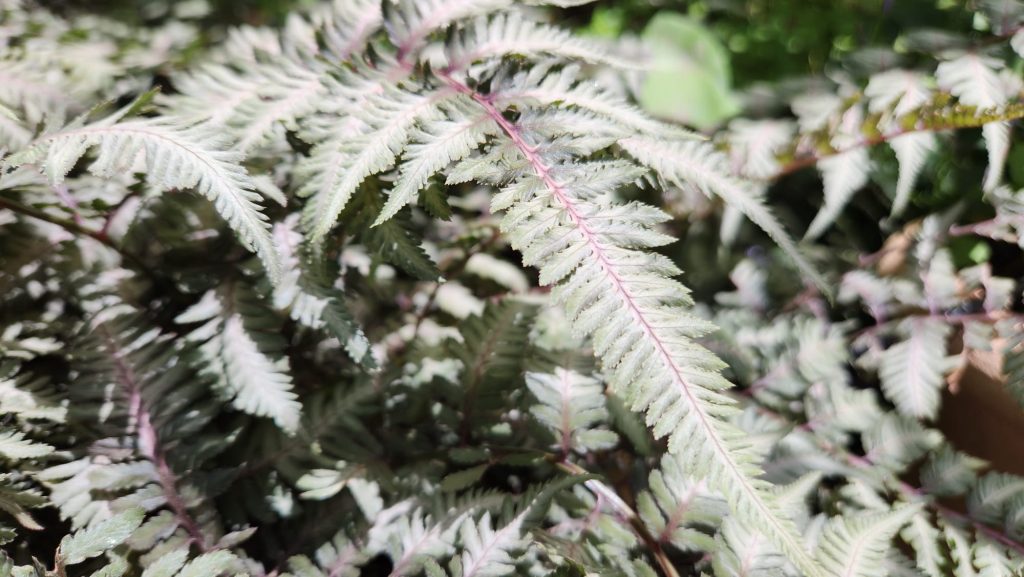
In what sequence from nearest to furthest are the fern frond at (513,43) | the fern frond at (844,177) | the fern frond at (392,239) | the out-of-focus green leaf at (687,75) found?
the fern frond at (392,239)
the fern frond at (513,43)
the fern frond at (844,177)
the out-of-focus green leaf at (687,75)

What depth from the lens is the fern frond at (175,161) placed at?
836 millimetres

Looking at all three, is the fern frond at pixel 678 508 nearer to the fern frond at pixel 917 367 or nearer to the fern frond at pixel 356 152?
the fern frond at pixel 917 367

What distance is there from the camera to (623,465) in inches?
46.3

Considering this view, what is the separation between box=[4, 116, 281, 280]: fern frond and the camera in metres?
0.84

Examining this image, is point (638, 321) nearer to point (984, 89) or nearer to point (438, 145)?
point (438, 145)

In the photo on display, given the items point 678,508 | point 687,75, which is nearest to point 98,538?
point 678,508

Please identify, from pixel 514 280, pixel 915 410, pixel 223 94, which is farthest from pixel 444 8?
pixel 915 410

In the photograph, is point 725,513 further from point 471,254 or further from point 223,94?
point 223,94

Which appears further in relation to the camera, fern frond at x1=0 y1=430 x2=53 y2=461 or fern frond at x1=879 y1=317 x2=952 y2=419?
fern frond at x1=879 y1=317 x2=952 y2=419

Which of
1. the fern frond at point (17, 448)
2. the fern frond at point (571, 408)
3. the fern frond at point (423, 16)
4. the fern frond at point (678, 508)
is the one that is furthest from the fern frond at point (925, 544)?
the fern frond at point (17, 448)

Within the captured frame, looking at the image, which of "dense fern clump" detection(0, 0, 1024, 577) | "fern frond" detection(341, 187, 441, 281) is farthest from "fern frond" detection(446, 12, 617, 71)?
"fern frond" detection(341, 187, 441, 281)

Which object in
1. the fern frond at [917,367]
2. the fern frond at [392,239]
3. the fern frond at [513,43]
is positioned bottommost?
the fern frond at [917,367]

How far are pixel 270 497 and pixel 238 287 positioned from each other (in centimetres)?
33

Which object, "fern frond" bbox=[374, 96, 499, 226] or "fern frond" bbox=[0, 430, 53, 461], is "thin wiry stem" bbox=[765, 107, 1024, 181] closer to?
"fern frond" bbox=[374, 96, 499, 226]
